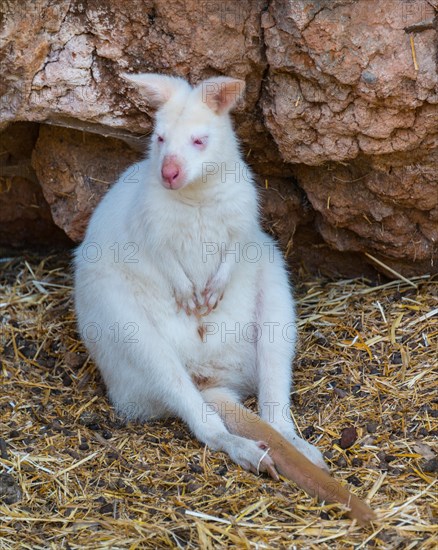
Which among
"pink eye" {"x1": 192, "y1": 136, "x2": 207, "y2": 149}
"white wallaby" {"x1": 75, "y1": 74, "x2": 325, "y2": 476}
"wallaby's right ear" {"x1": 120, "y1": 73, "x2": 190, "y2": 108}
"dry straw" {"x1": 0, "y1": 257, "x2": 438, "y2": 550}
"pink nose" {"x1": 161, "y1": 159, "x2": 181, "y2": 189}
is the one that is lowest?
"dry straw" {"x1": 0, "y1": 257, "x2": 438, "y2": 550}

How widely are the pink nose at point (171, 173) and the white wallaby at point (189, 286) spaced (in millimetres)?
54

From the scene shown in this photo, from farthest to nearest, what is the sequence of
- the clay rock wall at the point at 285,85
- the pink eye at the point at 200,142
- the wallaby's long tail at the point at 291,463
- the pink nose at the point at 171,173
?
1. the clay rock wall at the point at 285,85
2. the pink eye at the point at 200,142
3. the pink nose at the point at 171,173
4. the wallaby's long tail at the point at 291,463

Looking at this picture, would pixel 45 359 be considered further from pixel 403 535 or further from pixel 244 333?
pixel 403 535

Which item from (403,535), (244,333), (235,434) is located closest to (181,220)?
(244,333)

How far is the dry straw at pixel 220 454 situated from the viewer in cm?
402

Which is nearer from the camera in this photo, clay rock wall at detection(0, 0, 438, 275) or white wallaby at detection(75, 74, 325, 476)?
white wallaby at detection(75, 74, 325, 476)

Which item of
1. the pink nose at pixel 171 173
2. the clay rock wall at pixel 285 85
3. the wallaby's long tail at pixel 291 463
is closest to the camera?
the wallaby's long tail at pixel 291 463

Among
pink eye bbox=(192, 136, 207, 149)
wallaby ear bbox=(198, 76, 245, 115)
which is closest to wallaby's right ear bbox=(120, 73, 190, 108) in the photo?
wallaby ear bbox=(198, 76, 245, 115)

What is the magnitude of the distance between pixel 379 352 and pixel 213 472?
1.45 m

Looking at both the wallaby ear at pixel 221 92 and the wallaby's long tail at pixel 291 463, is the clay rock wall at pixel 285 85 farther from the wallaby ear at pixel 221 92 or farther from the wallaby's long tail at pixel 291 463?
the wallaby's long tail at pixel 291 463

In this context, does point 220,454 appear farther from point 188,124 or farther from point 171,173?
point 188,124

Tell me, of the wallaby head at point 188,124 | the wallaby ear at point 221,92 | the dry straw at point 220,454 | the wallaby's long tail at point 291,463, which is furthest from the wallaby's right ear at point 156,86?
the dry straw at point 220,454

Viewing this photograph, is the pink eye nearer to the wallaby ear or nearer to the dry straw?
the wallaby ear

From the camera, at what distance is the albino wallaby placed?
4816mm
